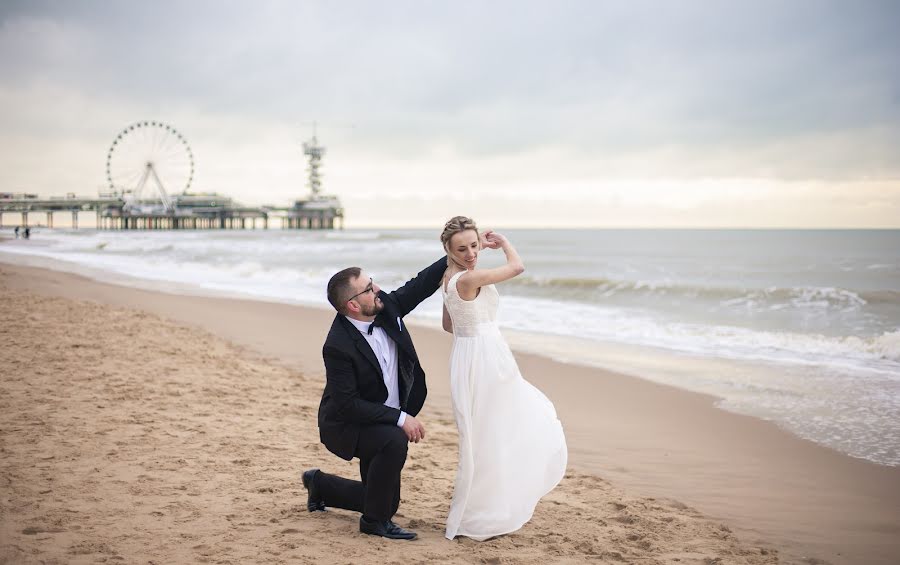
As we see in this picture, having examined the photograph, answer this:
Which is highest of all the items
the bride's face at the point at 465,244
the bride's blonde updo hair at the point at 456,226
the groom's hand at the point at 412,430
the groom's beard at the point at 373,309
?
the bride's blonde updo hair at the point at 456,226

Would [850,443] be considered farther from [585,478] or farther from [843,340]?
[843,340]

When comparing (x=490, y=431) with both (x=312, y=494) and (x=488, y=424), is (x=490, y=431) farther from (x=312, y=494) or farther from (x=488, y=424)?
(x=312, y=494)

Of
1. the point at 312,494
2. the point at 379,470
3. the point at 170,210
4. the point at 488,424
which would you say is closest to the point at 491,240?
the point at 488,424

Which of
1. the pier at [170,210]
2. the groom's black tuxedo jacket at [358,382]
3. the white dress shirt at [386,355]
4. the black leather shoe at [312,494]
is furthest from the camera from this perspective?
the pier at [170,210]

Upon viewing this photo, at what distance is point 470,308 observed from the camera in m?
3.55

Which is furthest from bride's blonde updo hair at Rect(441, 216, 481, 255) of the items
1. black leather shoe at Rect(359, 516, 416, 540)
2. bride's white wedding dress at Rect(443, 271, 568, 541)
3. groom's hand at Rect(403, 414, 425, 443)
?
black leather shoe at Rect(359, 516, 416, 540)

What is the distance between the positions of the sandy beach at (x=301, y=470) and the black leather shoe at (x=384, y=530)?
60 millimetres

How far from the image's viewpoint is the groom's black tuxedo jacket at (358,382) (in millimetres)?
3412

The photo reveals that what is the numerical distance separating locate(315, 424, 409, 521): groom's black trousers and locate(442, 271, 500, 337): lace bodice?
2.09 ft

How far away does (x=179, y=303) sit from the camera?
→ 47.1 feet

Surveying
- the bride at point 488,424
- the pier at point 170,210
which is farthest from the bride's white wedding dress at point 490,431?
the pier at point 170,210

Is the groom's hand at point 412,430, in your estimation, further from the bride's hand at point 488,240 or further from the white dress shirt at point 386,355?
the bride's hand at point 488,240

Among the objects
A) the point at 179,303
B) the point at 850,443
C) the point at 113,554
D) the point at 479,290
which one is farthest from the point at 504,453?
the point at 179,303

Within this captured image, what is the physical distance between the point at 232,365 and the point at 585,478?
4.62m
